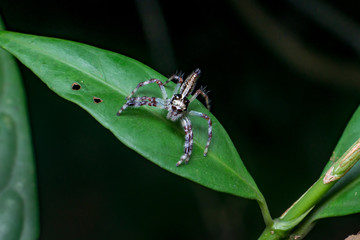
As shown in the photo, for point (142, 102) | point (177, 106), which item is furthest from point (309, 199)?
point (177, 106)

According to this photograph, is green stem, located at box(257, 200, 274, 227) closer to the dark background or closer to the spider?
the spider

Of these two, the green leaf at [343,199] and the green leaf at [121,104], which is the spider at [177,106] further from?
the green leaf at [343,199]

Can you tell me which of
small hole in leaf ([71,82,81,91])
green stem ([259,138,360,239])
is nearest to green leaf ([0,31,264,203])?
small hole in leaf ([71,82,81,91])

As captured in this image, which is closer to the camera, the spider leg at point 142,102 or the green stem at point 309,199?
the green stem at point 309,199

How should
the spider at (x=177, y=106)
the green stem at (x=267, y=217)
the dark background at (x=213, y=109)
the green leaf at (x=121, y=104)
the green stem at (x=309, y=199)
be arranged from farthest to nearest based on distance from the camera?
the dark background at (x=213, y=109) < the spider at (x=177, y=106) < the green leaf at (x=121, y=104) < the green stem at (x=267, y=217) < the green stem at (x=309, y=199)

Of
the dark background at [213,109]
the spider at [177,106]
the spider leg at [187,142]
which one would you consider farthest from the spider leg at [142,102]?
the dark background at [213,109]

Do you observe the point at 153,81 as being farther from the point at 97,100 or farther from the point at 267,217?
the point at 267,217

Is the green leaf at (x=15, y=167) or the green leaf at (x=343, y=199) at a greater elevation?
the green leaf at (x=343, y=199)

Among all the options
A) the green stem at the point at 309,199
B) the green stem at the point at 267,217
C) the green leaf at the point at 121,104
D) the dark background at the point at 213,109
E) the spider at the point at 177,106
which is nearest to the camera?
the green stem at the point at 309,199
